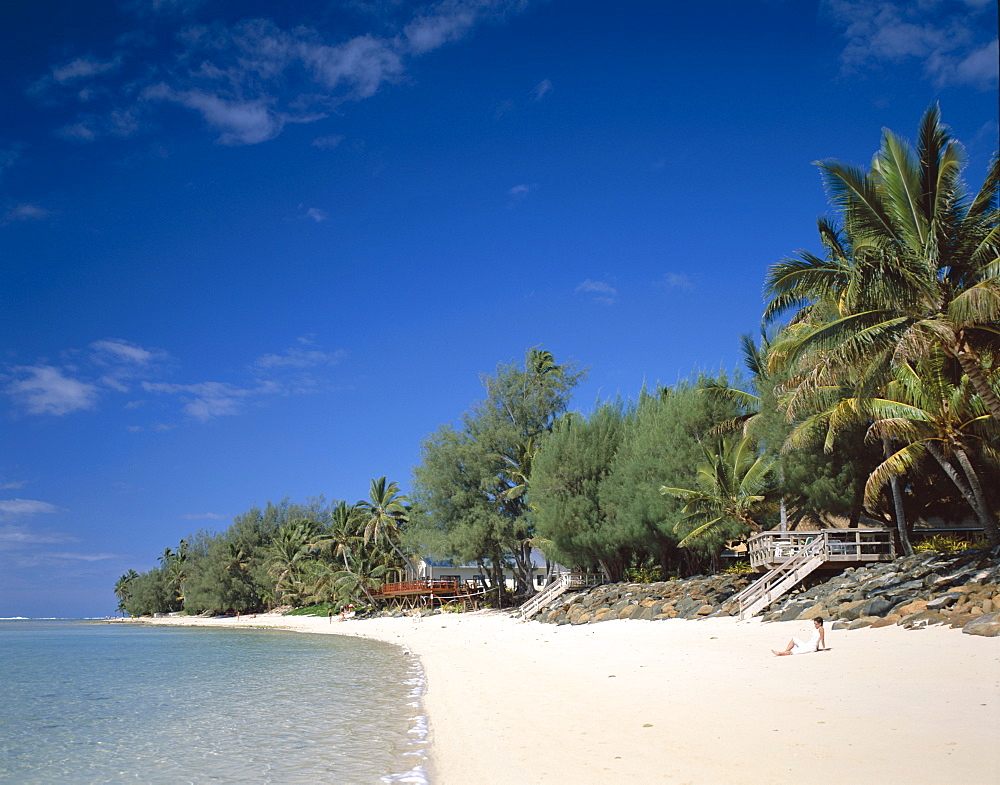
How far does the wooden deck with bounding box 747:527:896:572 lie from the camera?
70.2 feet

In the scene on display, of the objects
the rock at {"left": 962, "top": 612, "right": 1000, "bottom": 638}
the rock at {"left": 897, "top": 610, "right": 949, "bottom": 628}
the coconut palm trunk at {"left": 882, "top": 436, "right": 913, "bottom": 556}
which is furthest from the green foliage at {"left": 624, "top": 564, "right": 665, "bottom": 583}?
the rock at {"left": 962, "top": 612, "right": 1000, "bottom": 638}

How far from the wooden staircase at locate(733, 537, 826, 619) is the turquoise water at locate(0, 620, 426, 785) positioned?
9.57 metres

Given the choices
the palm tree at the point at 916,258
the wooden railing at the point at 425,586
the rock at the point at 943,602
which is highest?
the palm tree at the point at 916,258

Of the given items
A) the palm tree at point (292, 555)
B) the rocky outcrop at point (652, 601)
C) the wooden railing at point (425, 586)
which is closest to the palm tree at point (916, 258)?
the rocky outcrop at point (652, 601)

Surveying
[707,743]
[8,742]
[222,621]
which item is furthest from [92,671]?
[222,621]

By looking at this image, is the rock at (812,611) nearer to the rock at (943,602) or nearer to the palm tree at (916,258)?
the rock at (943,602)

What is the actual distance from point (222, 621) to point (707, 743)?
7525 centimetres

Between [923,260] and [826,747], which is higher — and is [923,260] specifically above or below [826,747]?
above

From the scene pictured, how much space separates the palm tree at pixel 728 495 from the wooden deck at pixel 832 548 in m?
1.13

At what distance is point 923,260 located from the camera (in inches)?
564

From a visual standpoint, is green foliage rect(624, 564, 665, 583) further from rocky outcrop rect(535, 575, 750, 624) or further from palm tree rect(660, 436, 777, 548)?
palm tree rect(660, 436, 777, 548)

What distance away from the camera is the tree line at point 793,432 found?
14.7 metres

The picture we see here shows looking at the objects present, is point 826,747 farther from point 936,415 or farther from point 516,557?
point 516,557

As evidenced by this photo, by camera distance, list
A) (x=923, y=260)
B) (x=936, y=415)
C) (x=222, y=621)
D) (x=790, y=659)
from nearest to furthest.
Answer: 1. (x=790, y=659)
2. (x=923, y=260)
3. (x=936, y=415)
4. (x=222, y=621)
